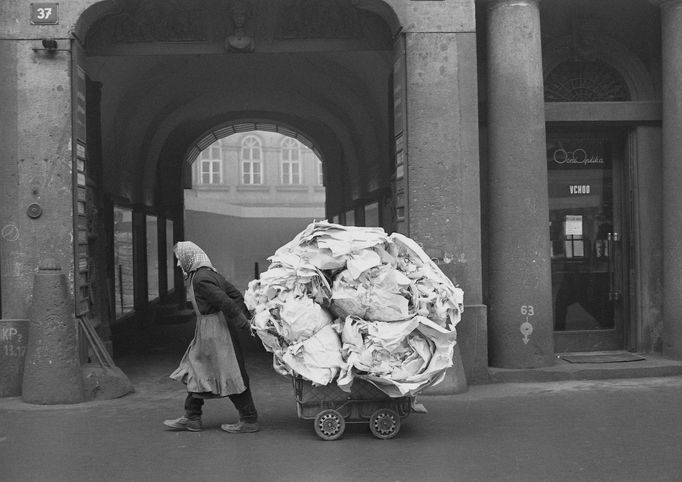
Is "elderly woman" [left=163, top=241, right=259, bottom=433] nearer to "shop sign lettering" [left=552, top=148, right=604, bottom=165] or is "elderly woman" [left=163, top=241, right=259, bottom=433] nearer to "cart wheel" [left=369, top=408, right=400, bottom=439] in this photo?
"cart wheel" [left=369, top=408, right=400, bottom=439]

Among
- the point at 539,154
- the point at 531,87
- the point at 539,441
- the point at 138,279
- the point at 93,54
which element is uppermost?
the point at 93,54

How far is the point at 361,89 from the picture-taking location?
15844 mm

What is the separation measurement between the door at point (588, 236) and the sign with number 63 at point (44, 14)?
5.98 metres

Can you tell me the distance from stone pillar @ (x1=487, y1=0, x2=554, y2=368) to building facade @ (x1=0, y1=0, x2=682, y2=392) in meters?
0.02

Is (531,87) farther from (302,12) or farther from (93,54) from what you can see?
(93,54)

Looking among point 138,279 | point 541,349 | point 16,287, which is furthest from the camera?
point 138,279

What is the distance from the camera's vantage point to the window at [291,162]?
55875 mm

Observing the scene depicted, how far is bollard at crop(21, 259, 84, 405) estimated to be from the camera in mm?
8602

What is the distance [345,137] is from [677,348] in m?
10.7

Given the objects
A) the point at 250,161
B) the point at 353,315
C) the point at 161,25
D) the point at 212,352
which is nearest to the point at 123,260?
the point at 161,25

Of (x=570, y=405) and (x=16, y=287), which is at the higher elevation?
(x=16, y=287)

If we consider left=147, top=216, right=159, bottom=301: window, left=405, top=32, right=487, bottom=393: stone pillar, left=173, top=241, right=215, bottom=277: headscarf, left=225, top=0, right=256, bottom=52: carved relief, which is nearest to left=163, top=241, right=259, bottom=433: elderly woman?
left=173, top=241, right=215, bottom=277: headscarf

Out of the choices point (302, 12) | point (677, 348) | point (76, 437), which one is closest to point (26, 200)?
point (76, 437)

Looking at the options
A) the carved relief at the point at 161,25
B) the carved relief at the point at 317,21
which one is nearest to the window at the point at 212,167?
the carved relief at the point at 161,25
